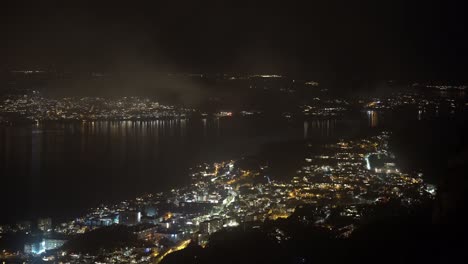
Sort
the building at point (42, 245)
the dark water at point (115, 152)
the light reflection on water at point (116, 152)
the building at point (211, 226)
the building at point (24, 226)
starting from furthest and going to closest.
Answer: the light reflection on water at point (116, 152), the dark water at point (115, 152), the building at point (24, 226), the building at point (211, 226), the building at point (42, 245)

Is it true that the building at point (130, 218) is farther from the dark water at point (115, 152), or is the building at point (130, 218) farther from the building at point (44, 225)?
the dark water at point (115, 152)

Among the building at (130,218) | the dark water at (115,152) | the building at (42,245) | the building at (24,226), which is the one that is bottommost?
Answer: the building at (42,245)

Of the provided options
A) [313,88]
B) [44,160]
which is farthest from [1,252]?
[313,88]

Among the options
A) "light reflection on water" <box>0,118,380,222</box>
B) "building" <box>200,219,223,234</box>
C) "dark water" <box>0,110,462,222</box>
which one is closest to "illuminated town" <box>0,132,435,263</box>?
"building" <box>200,219,223,234</box>

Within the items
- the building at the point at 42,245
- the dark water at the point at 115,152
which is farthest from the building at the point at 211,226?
the dark water at the point at 115,152

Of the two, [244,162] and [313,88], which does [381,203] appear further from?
[313,88]
